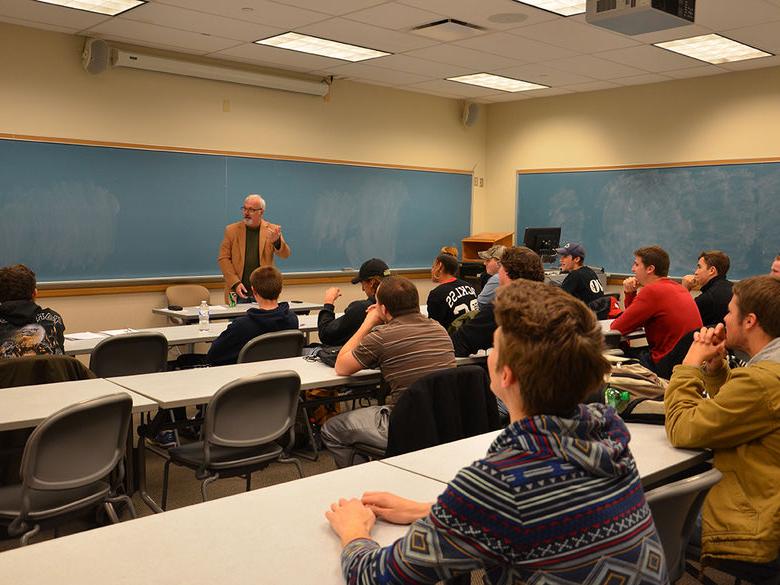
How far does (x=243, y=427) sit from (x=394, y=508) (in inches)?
62.2

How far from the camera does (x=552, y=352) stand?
129cm

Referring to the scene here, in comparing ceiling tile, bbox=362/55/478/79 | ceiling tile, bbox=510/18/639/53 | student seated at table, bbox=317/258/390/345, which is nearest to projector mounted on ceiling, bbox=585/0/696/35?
ceiling tile, bbox=510/18/639/53

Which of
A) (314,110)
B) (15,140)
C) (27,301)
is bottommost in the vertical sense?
(27,301)

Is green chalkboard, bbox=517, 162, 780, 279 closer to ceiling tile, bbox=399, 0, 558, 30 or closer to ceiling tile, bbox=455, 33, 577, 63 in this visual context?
ceiling tile, bbox=455, 33, 577, 63

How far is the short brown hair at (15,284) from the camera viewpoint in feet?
12.0

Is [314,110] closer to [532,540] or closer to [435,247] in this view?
[435,247]

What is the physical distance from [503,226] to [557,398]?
28.9ft

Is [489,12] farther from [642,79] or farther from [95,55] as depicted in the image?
[95,55]

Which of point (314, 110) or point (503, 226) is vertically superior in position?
point (314, 110)

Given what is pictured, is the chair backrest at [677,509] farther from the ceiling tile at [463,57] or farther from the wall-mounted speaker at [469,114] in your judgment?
the wall-mounted speaker at [469,114]

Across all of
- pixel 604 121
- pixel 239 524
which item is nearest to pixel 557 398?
pixel 239 524

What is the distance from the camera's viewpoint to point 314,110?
26.8 feet

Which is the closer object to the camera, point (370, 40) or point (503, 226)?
point (370, 40)

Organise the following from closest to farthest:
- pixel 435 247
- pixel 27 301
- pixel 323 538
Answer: pixel 323 538 < pixel 27 301 < pixel 435 247
